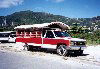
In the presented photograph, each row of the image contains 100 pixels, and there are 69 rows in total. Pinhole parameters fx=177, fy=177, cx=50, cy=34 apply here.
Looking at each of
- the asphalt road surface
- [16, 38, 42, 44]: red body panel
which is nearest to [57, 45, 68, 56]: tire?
the asphalt road surface

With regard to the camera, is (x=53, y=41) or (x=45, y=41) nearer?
(x=53, y=41)

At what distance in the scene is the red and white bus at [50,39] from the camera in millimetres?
13797

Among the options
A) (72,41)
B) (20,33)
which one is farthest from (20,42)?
(72,41)

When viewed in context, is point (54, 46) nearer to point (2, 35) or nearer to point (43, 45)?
point (43, 45)

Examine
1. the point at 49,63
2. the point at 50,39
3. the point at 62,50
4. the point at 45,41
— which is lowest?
the point at 49,63

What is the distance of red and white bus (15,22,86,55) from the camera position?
45.3 feet

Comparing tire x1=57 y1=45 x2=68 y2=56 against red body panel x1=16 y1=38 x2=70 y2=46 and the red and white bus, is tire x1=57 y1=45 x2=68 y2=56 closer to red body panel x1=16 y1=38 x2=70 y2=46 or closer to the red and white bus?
the red and white bus

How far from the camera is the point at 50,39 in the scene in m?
15.5

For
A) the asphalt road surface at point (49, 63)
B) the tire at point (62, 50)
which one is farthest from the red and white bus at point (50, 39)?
the asphalt road surface at point (49, 63)

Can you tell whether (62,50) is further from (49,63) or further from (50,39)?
(49,63)

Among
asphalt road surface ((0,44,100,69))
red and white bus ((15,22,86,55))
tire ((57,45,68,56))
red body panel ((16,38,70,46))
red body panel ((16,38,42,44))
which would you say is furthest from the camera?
red body panel ((16,38,42,44))

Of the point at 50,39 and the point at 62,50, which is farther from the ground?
the point at 50,39

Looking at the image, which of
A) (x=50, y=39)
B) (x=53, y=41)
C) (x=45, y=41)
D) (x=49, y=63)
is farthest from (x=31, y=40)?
(x=49, y=63)

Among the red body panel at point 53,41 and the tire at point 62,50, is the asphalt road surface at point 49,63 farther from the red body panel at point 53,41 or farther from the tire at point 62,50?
the red body panel at point 53,41
